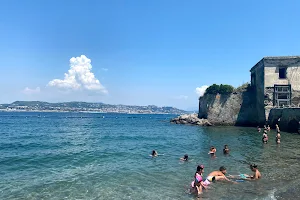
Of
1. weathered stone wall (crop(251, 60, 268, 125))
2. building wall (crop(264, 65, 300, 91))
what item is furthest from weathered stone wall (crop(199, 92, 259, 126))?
building wall (crop(264, 65, 300, 91))

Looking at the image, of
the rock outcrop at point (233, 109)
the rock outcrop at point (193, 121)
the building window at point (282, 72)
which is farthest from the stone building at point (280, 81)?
the rock outcrop at point (193, 121)

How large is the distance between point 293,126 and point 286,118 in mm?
2225

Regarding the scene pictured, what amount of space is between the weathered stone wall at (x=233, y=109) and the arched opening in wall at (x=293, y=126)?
12.3 meters

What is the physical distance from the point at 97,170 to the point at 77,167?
1891 millimetres

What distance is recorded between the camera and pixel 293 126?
141 feet

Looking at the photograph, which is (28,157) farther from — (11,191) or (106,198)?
(106,198)

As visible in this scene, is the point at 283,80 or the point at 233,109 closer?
Answer: the point at 283,80

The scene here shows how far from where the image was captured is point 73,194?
13227mm

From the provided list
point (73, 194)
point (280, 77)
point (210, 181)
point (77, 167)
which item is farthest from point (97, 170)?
point (280, 77)

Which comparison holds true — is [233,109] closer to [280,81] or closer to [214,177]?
[280,81]

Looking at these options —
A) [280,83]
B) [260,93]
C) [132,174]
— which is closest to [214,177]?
[132,174]

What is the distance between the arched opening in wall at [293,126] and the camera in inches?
1654

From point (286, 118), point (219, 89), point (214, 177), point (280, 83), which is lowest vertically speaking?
point (214, 177)

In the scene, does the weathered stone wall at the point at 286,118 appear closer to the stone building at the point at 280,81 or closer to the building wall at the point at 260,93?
the building wall at the point at 260,93
